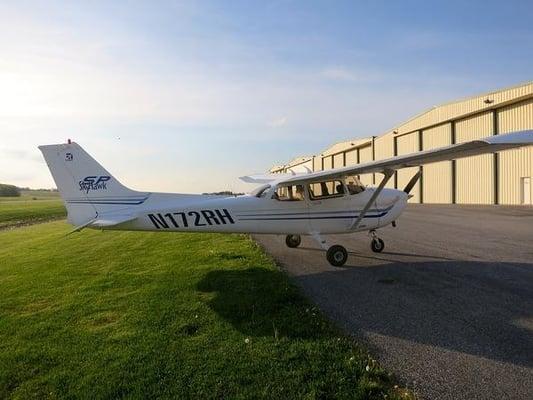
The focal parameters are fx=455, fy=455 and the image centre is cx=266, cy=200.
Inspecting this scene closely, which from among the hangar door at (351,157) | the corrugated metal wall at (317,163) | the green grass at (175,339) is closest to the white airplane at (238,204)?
the green grass at (175,339)

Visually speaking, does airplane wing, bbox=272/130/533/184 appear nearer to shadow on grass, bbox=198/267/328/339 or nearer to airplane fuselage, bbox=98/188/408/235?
airplane fuselage, bbox=98/188/408/235

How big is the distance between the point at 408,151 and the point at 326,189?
132 feet

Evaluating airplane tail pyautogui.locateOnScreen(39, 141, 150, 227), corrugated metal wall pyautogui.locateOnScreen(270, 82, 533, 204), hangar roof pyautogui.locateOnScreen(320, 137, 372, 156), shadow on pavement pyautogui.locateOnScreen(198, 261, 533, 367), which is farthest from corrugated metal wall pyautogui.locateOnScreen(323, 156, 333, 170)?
shadow on pavement pyautogui.locateOnScreen(198, 261, 533, 367)

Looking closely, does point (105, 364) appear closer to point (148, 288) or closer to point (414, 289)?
point (148, 288)

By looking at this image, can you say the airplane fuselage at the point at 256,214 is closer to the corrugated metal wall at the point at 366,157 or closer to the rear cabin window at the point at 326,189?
the rear cabin window at the point at 326,189

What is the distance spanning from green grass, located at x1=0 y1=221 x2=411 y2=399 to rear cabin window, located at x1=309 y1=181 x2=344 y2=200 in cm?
232

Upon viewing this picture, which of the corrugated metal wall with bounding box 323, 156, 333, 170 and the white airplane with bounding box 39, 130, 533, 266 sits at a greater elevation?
the corrugated metal wall with bounding box 323, 156, 333, 170

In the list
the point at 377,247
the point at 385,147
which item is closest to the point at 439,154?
the point at 377,247

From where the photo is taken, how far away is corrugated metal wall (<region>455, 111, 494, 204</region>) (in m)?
36.4

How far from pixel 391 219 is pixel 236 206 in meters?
4.28

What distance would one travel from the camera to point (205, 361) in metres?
5.16

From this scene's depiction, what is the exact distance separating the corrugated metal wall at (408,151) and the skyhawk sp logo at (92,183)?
41127 millimetres

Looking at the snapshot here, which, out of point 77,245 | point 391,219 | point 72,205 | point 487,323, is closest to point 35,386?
point 487,323

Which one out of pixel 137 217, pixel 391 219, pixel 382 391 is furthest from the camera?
pixel 391 219
